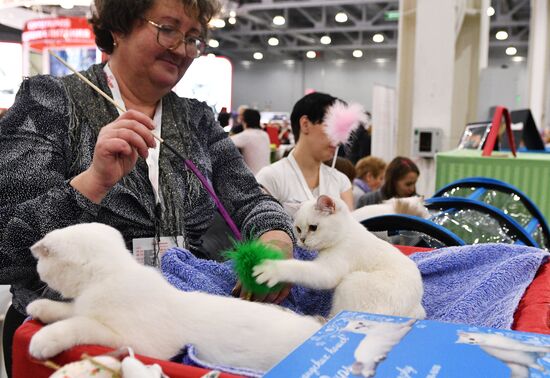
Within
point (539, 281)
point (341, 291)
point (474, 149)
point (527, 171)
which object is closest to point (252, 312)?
point (341, 291)

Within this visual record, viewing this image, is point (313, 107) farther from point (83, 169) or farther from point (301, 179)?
point (83, 169)

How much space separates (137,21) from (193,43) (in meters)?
0.12

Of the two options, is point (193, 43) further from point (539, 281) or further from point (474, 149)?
point (474, 149)

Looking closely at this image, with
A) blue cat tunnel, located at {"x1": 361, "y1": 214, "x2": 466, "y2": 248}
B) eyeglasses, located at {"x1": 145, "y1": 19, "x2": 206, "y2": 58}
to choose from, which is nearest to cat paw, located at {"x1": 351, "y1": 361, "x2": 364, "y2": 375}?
eyeglasses, located at {"x1": 145, "y1": 19, "x2": 206, "y2": 58}

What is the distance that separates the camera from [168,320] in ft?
1.85

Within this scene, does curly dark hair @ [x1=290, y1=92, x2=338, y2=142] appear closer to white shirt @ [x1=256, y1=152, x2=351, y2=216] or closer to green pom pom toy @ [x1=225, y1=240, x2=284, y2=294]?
white shirt @ [x1=256, y1=152, x2=351, y2=216]

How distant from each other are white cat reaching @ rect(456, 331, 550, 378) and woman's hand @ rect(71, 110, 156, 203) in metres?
0.49

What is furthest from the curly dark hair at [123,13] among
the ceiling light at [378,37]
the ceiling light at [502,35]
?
the ceiling light at [378,37]

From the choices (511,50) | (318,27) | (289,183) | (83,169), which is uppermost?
(318,27)

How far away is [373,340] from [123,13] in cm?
87

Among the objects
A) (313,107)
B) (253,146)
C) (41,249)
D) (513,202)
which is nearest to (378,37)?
(253,146)

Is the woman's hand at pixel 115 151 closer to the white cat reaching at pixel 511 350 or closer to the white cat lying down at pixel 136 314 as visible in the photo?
the white cat lying down at pixel 136 314

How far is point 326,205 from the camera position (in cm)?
99

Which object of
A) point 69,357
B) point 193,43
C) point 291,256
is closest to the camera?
point 69,357
